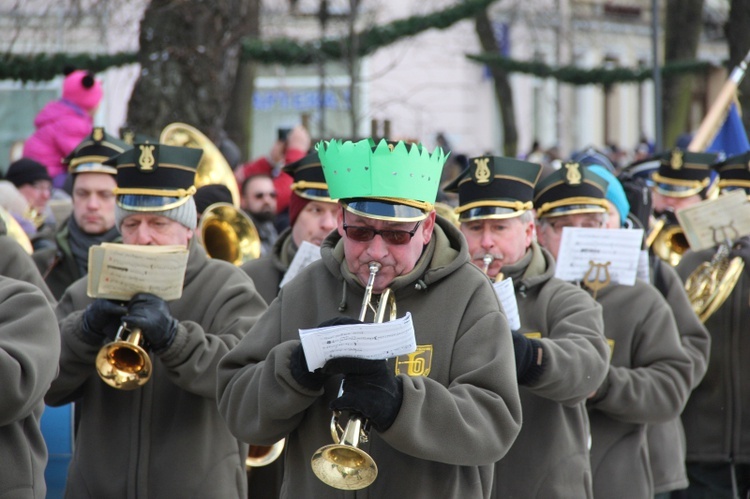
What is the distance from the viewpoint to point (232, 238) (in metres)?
8.11

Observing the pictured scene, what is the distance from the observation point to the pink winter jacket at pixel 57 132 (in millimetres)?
11688

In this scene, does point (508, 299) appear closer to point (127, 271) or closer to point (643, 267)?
point (127, 271)

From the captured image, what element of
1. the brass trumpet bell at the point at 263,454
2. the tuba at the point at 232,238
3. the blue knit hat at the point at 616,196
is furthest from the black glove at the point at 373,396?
the tuba at the point at 232,238

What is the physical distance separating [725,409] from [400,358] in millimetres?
4407

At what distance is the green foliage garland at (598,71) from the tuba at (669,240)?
857 cm

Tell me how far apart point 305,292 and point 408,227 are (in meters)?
0.50

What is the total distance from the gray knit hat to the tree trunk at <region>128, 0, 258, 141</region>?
15.1 ft

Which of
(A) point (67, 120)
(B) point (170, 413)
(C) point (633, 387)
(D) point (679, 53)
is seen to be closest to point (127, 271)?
(B) point (170, 413)

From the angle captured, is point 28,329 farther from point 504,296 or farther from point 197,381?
point 504,296

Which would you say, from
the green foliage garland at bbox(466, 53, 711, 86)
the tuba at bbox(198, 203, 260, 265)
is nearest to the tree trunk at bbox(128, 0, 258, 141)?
the tuba at bbox(198, 203, 260, 265)

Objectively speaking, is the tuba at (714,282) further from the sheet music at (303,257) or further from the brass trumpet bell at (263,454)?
the brass trumpet bell at (263,454)

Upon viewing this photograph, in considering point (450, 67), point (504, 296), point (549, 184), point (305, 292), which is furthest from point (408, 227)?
point (450, 67)

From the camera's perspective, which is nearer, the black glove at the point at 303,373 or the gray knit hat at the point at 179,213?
the black glove at the point at 303,373

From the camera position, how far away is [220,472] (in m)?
5.74
